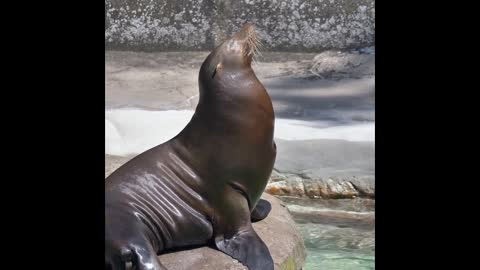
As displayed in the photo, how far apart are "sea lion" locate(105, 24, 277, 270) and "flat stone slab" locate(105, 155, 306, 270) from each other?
8 centimetres

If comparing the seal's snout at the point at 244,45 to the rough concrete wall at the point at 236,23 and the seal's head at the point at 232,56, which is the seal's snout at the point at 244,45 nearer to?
the seal's head at the point at 232,56

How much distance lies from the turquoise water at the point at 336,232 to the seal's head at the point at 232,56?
1545 mm

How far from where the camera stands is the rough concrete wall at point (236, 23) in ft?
32.4

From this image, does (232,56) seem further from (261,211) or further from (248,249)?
(248,249)

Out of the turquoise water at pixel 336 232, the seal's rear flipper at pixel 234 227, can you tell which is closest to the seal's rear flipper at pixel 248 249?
the seal's rear flipper at pixel 234 227

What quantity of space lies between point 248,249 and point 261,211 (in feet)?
2.40

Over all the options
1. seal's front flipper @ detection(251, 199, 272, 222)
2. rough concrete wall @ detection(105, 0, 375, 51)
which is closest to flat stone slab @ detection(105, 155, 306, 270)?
seal's front flipper @ detection(251, 199, 272, 222)

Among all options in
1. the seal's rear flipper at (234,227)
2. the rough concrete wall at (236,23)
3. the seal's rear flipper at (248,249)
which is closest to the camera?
the seal's rear flipper at (248,249)

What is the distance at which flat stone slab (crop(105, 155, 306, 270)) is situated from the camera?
389cm

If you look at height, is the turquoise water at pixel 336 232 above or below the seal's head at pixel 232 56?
below

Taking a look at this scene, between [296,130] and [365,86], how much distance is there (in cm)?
144

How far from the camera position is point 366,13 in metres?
9.90
